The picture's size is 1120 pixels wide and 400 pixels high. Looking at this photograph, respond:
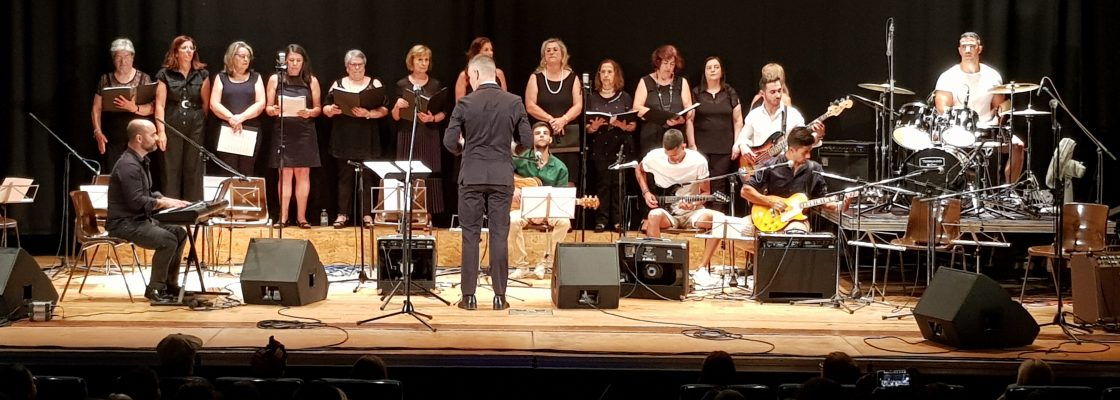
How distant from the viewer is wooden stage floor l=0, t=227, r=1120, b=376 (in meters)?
5.66

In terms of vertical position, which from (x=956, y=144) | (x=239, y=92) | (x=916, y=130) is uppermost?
(x=239, y=92)

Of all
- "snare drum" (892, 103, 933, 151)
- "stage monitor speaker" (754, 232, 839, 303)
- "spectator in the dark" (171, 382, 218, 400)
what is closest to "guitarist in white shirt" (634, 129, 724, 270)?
"stage monitor speaker" (754, 232, 839, 303)

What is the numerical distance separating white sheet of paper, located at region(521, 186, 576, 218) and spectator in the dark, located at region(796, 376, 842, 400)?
479cm

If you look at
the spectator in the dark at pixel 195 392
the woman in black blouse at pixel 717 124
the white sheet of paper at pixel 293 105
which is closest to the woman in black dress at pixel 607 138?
the woman in black blouse at pixel 717 124

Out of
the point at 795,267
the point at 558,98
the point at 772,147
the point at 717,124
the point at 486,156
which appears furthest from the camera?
Result: the point at 717,124

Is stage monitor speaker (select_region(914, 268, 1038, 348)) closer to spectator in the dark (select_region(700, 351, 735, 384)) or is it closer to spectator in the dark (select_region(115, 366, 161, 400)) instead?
spectator in the dark (select_region(700, 351, 735, 384))

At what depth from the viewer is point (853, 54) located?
1093 cm

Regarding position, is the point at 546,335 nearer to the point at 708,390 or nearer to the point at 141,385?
the point at 708,390

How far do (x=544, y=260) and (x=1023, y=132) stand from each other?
15.7 feet

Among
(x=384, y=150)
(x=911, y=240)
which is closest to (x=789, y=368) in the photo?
(x=911, y=240)

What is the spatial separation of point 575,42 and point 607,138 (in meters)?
1.17

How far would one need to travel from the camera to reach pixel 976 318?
602 centimetres

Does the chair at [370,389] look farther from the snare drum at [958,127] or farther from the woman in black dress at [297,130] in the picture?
the snare drum at [958,127]

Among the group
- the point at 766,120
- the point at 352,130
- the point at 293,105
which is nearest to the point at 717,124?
the point at 766,120
